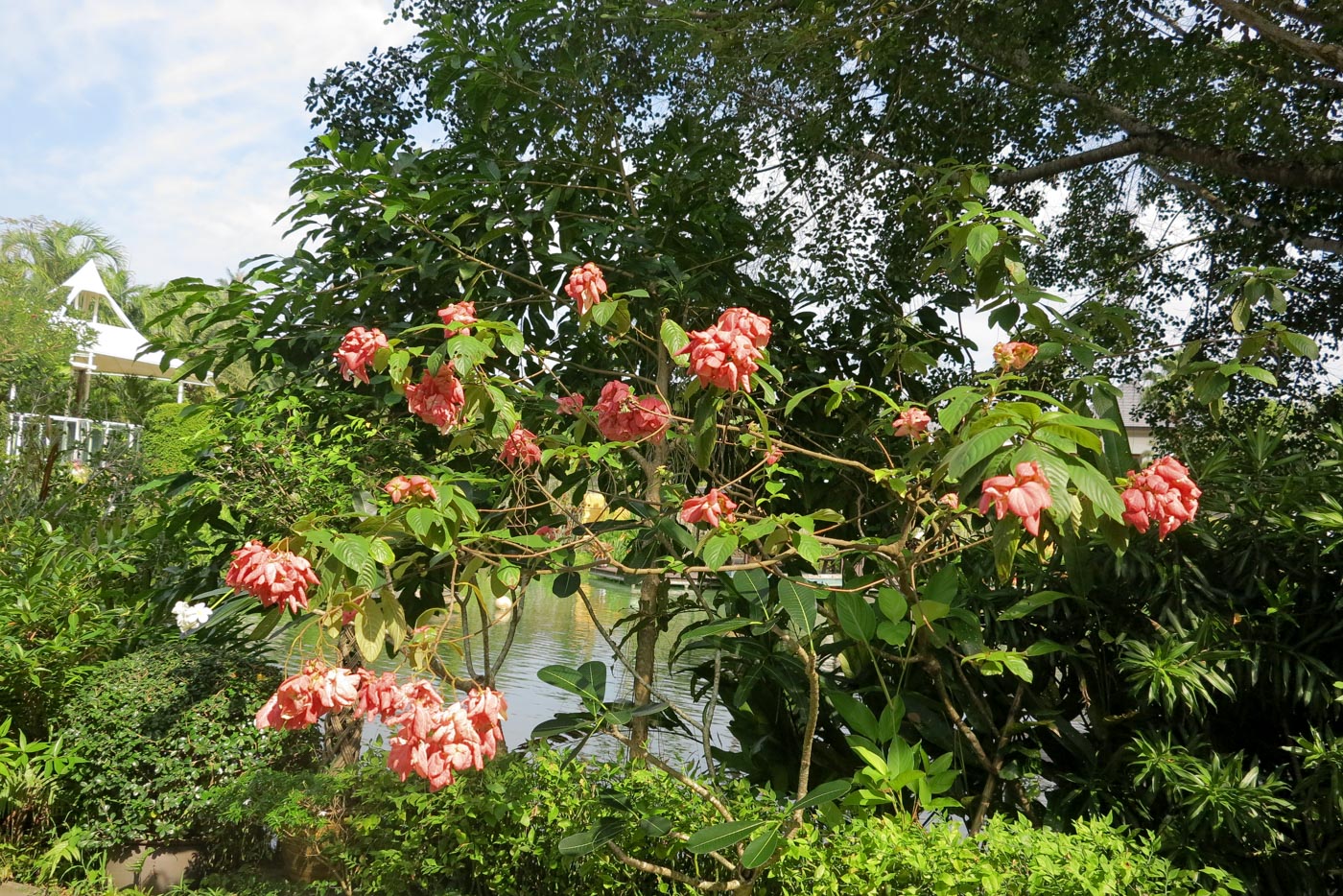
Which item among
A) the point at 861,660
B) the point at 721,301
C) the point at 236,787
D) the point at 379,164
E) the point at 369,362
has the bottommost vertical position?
the point at 236,787

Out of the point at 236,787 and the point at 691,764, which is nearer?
the point at 691,764

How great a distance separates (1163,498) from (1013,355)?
377 mm

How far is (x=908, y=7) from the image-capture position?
3658mm

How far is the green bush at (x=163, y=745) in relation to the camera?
2660mm

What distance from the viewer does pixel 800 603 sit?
1875 mm

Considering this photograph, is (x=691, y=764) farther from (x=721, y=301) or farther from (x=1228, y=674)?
(x=721, y=301)

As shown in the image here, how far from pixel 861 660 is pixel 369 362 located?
4.67ft

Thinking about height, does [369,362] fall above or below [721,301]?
below

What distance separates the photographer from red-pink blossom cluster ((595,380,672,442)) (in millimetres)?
1999

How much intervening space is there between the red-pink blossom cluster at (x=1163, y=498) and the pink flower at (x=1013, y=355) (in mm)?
309

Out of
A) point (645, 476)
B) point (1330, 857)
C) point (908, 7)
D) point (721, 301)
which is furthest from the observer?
point (908, 7)

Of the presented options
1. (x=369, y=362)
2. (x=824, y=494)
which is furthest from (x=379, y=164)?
(x=824, y=494)

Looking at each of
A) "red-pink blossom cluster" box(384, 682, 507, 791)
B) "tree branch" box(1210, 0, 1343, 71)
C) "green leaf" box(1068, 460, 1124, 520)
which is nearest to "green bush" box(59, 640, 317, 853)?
"red-pink blossom cluster" box(384, 682, 507, 791)

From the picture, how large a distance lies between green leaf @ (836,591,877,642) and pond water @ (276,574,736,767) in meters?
0.54
